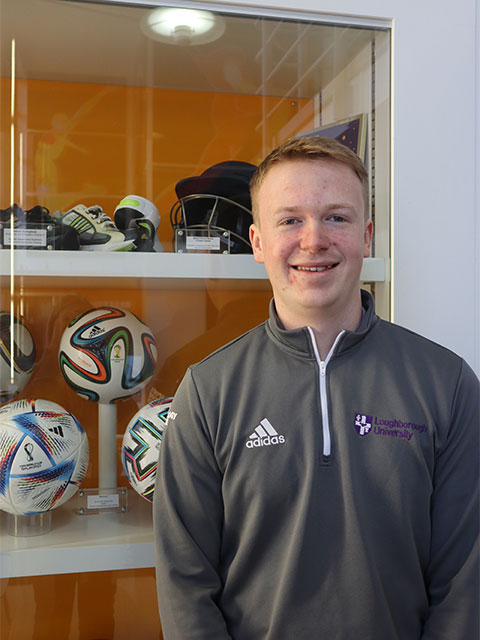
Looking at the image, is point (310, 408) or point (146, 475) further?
point (146, 475)

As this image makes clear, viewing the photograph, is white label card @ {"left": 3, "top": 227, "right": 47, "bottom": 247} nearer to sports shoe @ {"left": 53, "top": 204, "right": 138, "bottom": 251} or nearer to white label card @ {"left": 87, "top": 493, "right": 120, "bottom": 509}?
sports shoe @ {"left": 53, "top": 204, "right": 138, "bottom": 251}

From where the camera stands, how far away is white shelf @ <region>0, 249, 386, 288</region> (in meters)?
1.18

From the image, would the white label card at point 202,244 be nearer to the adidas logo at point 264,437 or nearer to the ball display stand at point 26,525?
the adidas logo at point 264,437

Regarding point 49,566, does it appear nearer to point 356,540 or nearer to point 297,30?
point 356,540

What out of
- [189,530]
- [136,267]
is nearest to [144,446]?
[189,530]

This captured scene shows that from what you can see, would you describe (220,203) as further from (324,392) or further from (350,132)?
(324,392)

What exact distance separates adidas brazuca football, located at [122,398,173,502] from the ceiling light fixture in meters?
0.75

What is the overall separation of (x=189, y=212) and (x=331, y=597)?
781 millimetres

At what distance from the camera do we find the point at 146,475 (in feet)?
3.98

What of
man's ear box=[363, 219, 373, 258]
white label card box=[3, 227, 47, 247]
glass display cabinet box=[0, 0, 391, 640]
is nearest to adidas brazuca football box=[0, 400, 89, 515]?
glass display cabinet box=[0, 0, 391, 640]

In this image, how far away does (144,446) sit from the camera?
122 centimetres

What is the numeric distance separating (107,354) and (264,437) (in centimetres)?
40

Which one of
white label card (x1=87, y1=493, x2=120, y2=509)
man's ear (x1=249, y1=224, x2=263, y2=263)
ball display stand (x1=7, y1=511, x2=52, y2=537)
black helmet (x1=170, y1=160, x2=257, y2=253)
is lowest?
ball display stand (x1=7, y1=511, x2=52, y2=537)

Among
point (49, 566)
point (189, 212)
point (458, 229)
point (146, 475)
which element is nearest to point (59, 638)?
point (49, 566)
